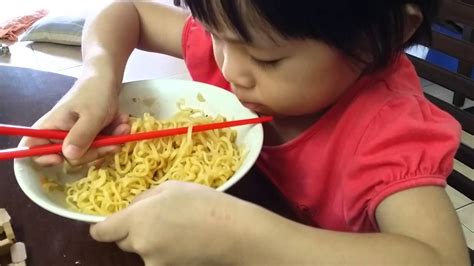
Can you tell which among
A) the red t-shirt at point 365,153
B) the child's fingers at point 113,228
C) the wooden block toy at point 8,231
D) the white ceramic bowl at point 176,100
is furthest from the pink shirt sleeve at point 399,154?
the wooden block toy at point 8,231

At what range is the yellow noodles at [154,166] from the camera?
23.7 inches

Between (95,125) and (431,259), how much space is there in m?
0.39

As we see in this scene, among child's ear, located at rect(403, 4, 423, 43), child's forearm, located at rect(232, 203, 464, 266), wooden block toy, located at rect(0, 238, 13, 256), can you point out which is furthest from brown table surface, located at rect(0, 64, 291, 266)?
child's ear, located at rect(403, 4, 423, 43)

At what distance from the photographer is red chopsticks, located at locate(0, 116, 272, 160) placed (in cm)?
58

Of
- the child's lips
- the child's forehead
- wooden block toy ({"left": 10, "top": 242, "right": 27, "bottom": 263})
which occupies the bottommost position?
wooden block toy ({"left": 10, "top": 242, "right": 27, "bottom": 263})

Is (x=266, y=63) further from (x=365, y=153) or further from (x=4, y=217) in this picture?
(x=4, y=217)

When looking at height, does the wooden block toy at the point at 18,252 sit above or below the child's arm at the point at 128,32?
below

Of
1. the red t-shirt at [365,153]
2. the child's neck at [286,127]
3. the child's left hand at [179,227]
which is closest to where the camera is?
the child's left hand at [179,227]

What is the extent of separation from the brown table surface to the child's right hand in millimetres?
63

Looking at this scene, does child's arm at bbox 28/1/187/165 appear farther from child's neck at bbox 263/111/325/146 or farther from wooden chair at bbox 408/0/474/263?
wooden chair at bbox 408/0/474/263

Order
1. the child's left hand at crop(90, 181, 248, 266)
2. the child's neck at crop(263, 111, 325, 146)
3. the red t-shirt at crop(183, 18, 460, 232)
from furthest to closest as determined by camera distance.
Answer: the child's neck at crop(263, 111, 325, 146) < the red t-shirt at crop(183, 18, 460, 232) < the child's left hand at crop(90, 181, 248, 266)

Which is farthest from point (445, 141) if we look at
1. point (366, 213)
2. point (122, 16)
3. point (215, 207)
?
point (122, 16)

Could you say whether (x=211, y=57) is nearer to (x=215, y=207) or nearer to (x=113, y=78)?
(x=113, y=78)

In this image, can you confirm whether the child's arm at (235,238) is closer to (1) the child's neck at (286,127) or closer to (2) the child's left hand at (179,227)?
(2) the child's left hand at (179,227)
